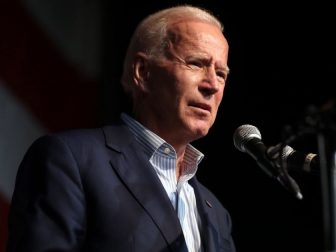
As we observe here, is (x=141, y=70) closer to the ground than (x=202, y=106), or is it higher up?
higher up

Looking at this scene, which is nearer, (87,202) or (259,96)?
(87,202)

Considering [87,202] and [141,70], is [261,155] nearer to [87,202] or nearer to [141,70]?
[87,202]

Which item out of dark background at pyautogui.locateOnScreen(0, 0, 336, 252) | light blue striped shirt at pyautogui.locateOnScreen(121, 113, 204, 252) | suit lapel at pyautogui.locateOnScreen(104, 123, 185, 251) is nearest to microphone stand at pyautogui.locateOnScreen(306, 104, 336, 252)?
suit lapel at pyautogui.locateOnScreen(104, 123, 185, 251)

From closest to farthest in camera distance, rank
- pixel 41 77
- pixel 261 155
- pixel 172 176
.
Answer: pixel 261 155 < pixel 172 176 < pixel 41 77

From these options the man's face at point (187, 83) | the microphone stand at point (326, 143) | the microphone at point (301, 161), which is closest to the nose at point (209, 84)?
the man's face at point (187, 83)

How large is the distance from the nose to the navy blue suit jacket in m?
0.31

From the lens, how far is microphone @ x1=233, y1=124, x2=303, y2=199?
4.71ft

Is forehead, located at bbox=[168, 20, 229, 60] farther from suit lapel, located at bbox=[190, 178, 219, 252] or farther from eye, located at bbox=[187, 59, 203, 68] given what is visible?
suit lapel, located at bbox=[190, 178, 219, 252]

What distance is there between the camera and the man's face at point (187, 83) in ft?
6.72

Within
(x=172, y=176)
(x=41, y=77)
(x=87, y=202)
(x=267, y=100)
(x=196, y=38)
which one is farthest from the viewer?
(x=267, y=100)

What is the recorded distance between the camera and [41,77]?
3.00 metres

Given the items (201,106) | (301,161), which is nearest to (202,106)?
(201,106)

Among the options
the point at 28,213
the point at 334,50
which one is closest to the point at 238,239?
the point at 334,50

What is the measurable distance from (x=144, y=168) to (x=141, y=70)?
0.43m
